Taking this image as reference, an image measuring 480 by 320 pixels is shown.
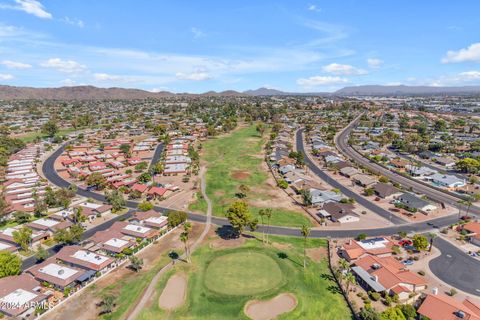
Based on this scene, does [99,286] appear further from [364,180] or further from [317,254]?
[364,180]

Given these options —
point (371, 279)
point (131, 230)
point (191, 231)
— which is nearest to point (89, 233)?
point (131, 230)

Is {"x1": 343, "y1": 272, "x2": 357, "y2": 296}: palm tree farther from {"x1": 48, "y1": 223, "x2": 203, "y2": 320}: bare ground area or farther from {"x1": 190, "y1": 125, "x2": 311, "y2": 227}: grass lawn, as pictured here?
{"x1": 48, "y1": 223, "x2": 203, "y2": 320}: bare ground area

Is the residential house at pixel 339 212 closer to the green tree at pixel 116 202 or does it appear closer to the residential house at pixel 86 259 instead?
the residential house at pixel 86 259

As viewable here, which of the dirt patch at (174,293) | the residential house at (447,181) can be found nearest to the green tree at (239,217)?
the dirt patch at (174,293)

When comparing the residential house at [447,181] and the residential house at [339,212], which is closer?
the residential house at [339,212]

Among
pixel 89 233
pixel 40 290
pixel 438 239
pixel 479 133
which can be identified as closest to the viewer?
pixel 40 290

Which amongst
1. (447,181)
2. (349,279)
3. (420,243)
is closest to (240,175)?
(420,243)

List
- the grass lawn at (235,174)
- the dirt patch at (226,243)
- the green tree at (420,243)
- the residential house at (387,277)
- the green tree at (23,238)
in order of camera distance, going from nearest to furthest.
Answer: the residential house at (387,277), the green tree at (420,243), the green tree at (23,238), the dirt patch at (226,243), the grass lawn at (235,174)

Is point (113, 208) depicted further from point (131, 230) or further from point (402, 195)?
point (402, 195)
